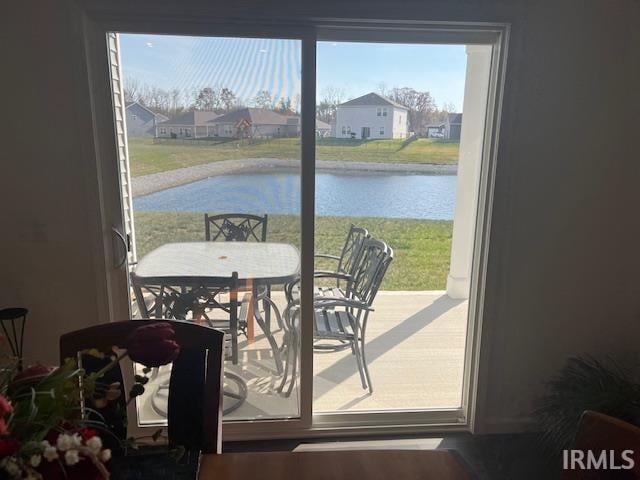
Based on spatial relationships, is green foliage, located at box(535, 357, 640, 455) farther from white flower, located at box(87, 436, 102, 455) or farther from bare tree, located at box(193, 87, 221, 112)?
bare tree, located at box(193, 87, 221, 112)

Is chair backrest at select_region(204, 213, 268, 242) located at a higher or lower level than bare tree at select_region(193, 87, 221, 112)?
lower

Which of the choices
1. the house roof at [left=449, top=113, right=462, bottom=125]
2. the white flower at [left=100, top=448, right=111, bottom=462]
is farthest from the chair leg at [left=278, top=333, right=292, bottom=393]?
the white flower at [left=100, top=448, right=111, bottom=462]

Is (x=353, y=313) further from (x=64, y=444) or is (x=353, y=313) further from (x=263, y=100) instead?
(x=64, y=444)

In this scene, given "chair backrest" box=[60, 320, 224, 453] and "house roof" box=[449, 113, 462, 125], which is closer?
"chair backrest" box=[60, 320, 224, 453]

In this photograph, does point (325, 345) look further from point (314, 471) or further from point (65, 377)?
point (65, 377)

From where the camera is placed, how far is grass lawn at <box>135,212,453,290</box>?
2.04 m

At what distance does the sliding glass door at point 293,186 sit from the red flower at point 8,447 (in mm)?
1541

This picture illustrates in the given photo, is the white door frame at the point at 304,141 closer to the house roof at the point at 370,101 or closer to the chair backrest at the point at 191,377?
the house roof at the point at 370,101

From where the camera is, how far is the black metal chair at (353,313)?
224cm

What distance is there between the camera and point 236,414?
7.53 feet

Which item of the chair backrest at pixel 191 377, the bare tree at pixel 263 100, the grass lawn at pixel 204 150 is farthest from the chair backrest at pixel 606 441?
the bare tree at pixel 263 100

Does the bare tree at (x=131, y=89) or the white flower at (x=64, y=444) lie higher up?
the bare tree at (x=131, y=89)

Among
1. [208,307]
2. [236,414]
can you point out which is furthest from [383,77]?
[236,414]

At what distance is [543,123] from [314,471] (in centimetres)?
180
